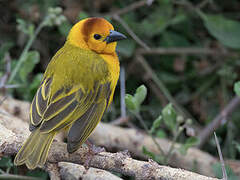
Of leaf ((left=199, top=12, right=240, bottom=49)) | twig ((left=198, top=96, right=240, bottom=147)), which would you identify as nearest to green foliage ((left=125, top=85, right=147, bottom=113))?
twig ((left=198, top=96, right=240, bottom=147))

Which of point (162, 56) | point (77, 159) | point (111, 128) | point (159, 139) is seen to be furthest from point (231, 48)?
point (77, 159)

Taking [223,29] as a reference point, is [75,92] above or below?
above

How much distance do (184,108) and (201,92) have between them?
0.28 meters

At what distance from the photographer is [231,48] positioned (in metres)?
5.09

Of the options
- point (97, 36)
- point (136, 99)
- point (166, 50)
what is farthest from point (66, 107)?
point (166, 50)

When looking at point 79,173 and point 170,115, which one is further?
point 170,115

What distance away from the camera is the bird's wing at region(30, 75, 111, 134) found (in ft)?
9.22

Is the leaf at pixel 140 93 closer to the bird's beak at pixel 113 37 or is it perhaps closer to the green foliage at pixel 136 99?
the green foliage at pixel 136 99

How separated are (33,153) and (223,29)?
3.12 metres

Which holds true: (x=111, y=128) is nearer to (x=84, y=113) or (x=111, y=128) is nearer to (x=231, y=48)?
(x=84, y=113)

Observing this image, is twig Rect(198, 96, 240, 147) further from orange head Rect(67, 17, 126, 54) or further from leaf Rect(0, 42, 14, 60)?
leaf Rect(0, 42, 14, 60)

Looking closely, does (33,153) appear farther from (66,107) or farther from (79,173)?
(66,107)

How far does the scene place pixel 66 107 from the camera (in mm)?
2939

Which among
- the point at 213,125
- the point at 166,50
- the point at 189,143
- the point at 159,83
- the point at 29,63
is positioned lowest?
the point at 213,125
